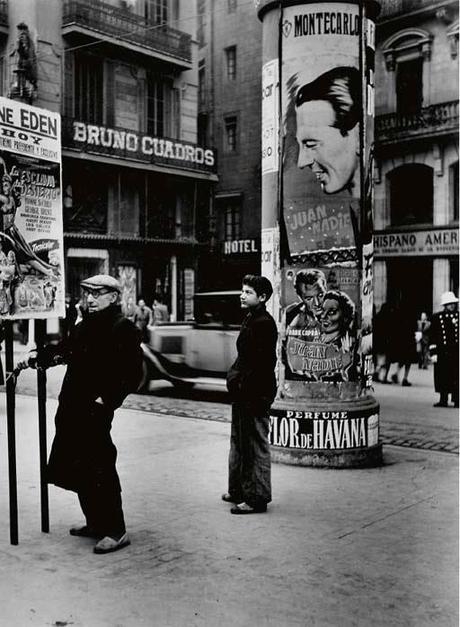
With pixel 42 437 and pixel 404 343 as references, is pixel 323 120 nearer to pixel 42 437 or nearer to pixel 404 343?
pixel 42 437

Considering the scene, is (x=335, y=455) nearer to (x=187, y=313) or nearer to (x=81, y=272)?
(x=81, y=272)

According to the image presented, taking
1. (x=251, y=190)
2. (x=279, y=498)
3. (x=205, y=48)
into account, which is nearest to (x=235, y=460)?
(x=279, y=498)

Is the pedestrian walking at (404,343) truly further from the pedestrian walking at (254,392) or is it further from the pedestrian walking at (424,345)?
the pedestrian walking at (254,392)

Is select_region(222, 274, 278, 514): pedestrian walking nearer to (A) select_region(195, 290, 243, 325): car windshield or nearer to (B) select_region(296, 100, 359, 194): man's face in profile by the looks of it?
(B) select_region(296, 100, 359, 194): man's face in profile

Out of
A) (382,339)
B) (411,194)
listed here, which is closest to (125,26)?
(411,194)

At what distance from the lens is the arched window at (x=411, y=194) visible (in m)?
25.0

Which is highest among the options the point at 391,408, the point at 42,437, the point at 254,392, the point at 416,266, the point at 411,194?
the point at 411,194

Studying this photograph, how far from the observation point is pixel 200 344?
12367mm

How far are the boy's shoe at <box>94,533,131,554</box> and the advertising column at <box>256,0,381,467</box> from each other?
2643 millimetres

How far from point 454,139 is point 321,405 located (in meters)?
18.7

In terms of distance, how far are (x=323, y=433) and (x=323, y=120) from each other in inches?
114

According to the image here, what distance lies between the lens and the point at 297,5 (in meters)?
7.20

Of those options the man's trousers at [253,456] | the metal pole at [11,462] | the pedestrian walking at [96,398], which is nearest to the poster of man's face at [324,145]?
the man's trousers at [253,456]

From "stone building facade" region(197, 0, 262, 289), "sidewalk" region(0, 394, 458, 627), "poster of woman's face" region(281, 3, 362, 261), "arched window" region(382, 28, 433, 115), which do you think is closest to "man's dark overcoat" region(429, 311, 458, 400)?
"sidewalk" region(0, 394, 458, 627)
